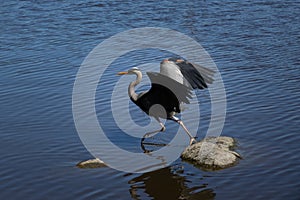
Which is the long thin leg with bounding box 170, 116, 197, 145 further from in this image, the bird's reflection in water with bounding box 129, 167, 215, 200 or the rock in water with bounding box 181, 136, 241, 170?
the bird's reflection in water with bounding box 129, 167, 215, 200

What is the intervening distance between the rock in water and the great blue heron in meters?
0.47

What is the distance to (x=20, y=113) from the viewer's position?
11086 mm

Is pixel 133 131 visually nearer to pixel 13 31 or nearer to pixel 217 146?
pixel 217 146

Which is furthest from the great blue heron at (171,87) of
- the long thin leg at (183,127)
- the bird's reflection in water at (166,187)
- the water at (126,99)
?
the bird's reflection in water at (166,187)

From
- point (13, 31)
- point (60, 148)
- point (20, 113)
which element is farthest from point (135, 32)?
point (60, 148)

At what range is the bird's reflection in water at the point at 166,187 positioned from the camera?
26.2 ft

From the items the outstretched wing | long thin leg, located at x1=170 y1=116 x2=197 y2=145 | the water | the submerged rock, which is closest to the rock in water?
the water

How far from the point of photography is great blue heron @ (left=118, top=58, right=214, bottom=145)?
952 cm

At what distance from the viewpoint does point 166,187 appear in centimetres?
834

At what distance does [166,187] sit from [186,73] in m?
2.16

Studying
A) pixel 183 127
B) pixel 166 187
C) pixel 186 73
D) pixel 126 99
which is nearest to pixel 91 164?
pixel 166 187

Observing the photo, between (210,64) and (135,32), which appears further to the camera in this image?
(135,32)

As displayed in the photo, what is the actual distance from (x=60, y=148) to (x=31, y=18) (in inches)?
405

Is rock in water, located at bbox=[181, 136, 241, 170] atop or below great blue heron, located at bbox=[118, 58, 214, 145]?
below
